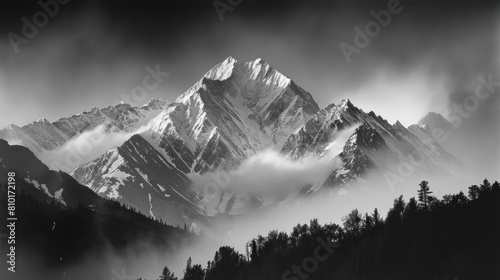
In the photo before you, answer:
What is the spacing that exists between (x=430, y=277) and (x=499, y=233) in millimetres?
23983

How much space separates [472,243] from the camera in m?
200

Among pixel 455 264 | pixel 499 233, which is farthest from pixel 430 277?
pixel 499 233

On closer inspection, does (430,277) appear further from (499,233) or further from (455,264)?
(499,233)

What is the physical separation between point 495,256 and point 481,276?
36.8 ft

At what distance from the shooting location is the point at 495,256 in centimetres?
18988

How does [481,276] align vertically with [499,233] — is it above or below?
below

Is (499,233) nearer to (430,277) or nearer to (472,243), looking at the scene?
(472,243)

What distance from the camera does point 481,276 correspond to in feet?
596

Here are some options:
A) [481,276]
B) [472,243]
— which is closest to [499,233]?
[472,243]

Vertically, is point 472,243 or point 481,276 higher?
point 472,243

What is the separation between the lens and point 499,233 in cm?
19900

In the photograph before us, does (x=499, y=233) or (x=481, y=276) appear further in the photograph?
(x=499, y=233)

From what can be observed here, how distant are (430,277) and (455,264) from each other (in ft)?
25.7

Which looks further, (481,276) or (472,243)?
(472,243)
